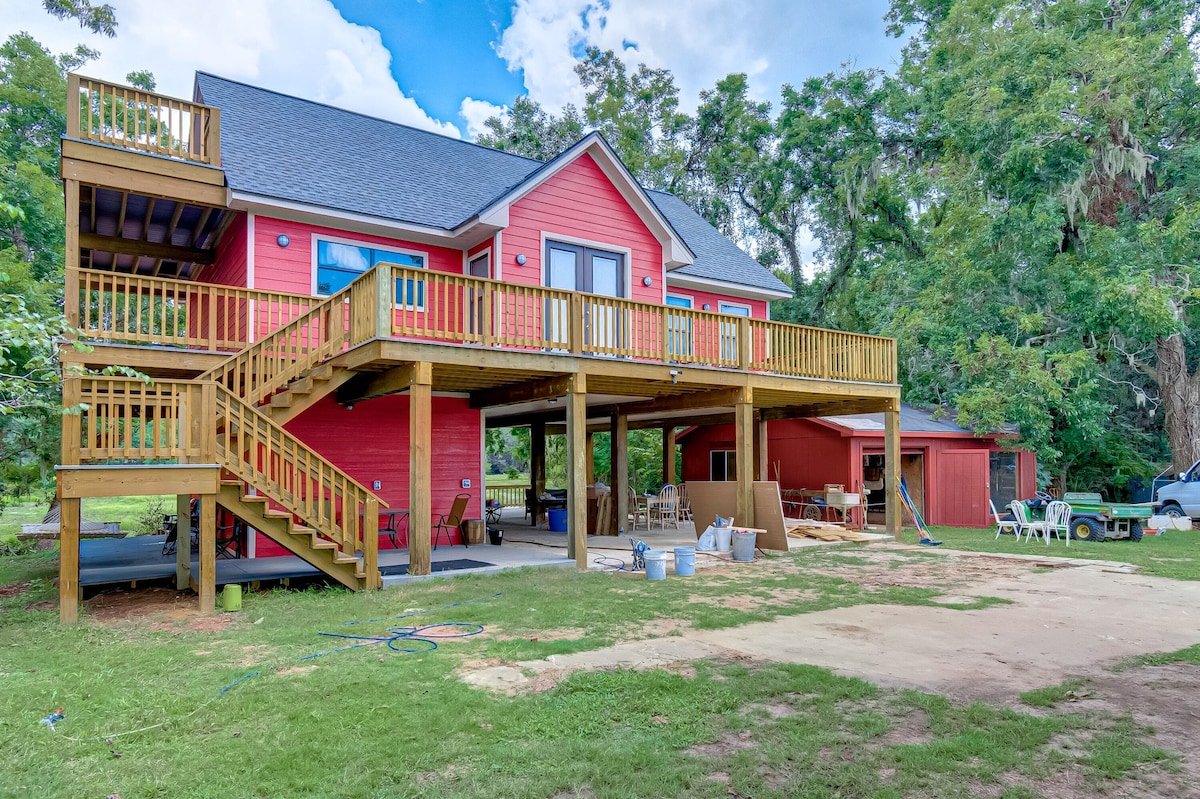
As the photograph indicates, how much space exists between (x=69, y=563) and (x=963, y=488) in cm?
1928

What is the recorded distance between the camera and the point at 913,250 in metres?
28.7

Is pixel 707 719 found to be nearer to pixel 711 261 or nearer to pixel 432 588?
pixel 432 588

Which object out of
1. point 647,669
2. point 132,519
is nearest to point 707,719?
point 647,669

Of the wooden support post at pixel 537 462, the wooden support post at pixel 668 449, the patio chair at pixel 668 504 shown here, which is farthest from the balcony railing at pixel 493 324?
the wooden support post at pixel 668 449

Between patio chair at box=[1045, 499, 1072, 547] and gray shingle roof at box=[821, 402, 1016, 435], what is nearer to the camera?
patio chair at box=[1045, 499, 1072, 547]

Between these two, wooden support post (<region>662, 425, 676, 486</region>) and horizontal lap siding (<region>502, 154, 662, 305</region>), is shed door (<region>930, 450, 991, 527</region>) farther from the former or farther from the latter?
horizontal lap siding (<region>502, 154, 662, 305</region>)

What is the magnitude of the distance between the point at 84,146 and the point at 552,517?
11.2m

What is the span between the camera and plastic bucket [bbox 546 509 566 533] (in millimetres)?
17438

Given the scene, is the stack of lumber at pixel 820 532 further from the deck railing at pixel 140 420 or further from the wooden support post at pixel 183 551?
the deck railing at pixel 140 420

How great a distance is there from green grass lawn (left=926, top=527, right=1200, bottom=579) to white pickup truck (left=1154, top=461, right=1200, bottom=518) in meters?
1.01

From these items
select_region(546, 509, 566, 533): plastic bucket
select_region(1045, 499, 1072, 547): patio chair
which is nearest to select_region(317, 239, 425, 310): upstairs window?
select_region(546, 509, 566, 533): plastic bucket

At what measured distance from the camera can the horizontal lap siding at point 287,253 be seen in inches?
472

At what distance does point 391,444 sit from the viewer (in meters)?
13.7

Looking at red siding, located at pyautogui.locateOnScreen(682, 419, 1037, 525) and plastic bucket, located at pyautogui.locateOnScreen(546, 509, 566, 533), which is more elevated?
red siding, located at pyautogui.locateOnScreen(682, 419, 1037, 525)
